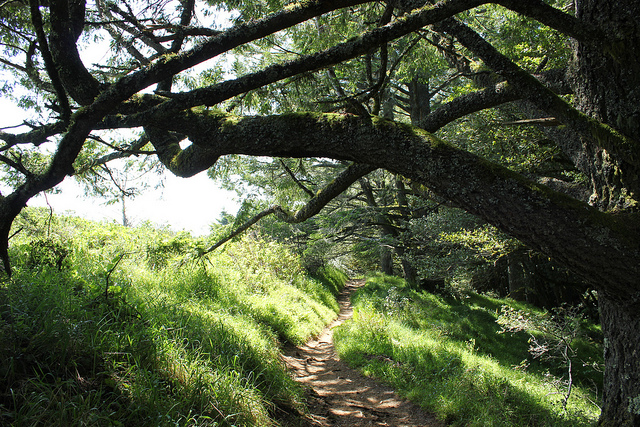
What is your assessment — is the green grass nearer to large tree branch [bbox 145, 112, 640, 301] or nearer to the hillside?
the hillside

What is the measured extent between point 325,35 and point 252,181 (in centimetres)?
917

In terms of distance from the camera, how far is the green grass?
4668mm

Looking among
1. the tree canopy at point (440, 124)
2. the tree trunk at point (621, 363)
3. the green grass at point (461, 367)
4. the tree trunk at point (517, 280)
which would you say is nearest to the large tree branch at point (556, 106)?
the tree canopy at point (440, 124)

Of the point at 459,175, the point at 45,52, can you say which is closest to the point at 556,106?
the point at 459,175

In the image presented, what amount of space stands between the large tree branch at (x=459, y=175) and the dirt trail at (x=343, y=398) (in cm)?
334

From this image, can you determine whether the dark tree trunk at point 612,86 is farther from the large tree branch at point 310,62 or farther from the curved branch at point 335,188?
the curved branch at point 335,188

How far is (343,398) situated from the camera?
17.7 feet

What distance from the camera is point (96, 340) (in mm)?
3271

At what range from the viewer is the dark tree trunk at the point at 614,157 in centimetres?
283

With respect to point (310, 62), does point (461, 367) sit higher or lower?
lower

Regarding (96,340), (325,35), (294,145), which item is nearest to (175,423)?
(96,340)

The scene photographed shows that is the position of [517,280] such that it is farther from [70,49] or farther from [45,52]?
[45,52]

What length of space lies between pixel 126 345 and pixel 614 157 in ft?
15.9

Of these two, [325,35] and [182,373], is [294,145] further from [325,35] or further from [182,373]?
[325,35]
